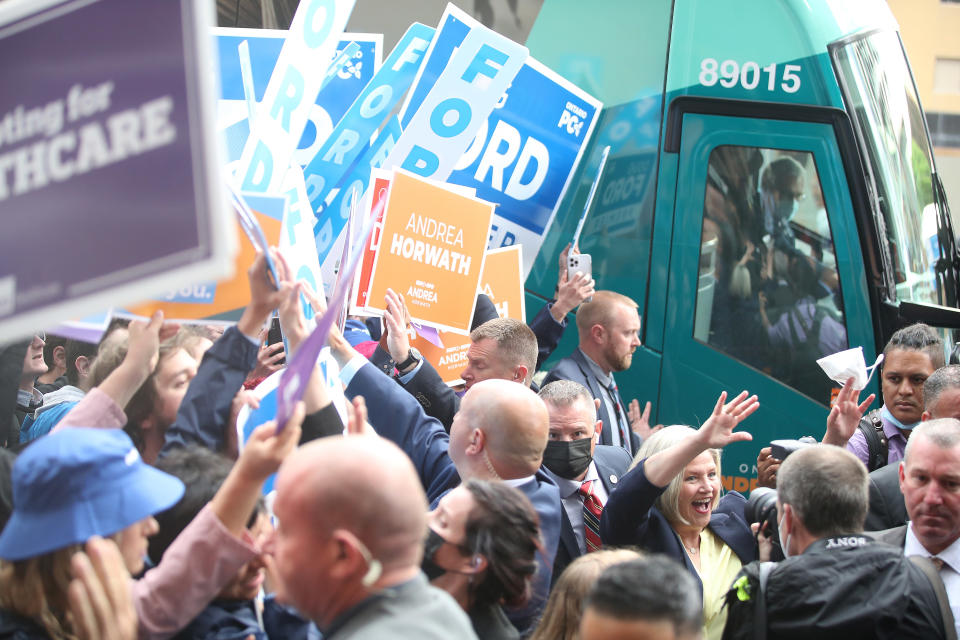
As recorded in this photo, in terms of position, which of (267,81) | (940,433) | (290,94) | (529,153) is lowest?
(940,433)

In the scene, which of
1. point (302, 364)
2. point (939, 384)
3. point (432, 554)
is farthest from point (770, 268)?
point (302, 364)

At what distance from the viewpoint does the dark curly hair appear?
2504mm

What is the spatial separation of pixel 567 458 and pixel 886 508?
43.8 inches

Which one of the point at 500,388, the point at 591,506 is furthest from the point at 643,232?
the point at 500,388

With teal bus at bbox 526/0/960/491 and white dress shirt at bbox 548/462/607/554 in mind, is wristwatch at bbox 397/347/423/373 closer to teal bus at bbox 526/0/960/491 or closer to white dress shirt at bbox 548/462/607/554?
white dress shirt at bbox 548/462/607/554

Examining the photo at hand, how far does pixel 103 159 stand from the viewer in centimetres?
184

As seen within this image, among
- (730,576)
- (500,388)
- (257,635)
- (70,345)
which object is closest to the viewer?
(257,635)

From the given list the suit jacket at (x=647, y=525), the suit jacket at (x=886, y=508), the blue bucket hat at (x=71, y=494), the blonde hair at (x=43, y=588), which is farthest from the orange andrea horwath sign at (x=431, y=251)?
the blonde hair at (x=43, y=588)

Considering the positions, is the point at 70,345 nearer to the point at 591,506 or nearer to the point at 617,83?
the point at 591,506

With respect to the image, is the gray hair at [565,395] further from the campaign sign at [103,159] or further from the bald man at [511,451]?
the campaign sign at [103,159]

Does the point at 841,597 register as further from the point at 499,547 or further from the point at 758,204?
the point at 758,204

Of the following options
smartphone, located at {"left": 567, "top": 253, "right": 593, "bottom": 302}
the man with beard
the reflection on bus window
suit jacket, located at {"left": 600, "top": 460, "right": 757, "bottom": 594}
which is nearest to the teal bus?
the reflection on bus window

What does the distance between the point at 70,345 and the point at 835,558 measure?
11.1ft

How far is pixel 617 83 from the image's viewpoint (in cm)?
621
